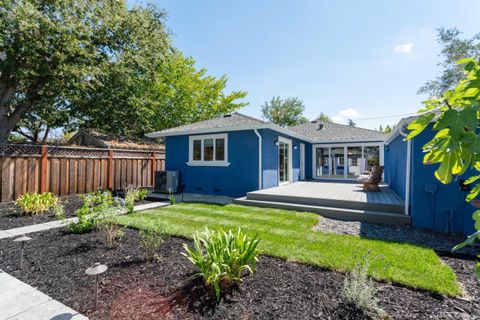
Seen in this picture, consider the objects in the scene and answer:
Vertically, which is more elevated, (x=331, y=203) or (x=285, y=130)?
(x=285, y=130)

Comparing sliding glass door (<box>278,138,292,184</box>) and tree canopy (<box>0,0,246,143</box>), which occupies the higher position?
tree canopy (<box>0,0,246,143</box>)

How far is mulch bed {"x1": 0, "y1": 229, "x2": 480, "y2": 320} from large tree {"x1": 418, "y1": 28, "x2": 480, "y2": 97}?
20.6 meters

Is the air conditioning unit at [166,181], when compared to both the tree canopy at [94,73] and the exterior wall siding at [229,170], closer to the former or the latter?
the exterior wall siding at [229,170]

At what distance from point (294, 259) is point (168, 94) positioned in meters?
18.6

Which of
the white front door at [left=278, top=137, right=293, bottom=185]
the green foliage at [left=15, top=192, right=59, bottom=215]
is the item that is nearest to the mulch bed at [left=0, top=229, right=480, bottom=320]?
the green foliage at [left=15, top=192, right=59, bottom=215]

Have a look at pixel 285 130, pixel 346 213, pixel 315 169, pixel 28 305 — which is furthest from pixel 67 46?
pixel 315 169

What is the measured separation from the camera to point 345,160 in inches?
553

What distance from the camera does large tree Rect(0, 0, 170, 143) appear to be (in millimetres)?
8844

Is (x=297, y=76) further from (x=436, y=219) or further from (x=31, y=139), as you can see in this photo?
(x=31, y=139)

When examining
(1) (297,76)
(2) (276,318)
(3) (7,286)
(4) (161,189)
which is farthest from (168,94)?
(2) (276,318)

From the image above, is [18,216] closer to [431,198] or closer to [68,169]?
[68,169]

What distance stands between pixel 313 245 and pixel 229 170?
5.72 m

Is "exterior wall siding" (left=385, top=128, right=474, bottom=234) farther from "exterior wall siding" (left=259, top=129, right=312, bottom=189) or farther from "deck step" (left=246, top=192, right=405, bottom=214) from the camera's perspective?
"exterior wall siding" (left=259, top=129, right=312, bottom=189)

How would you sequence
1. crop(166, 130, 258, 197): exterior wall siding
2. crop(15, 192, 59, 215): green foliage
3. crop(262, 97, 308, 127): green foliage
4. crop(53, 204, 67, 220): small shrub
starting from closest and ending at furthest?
crop(53, 204, 67, 220): small shrub < crop(15, 192, 59, 215): green foliage < crop(166, 130, 258, 197): exterior wall siding < crop(262, 97, 308, 127): green foliage
